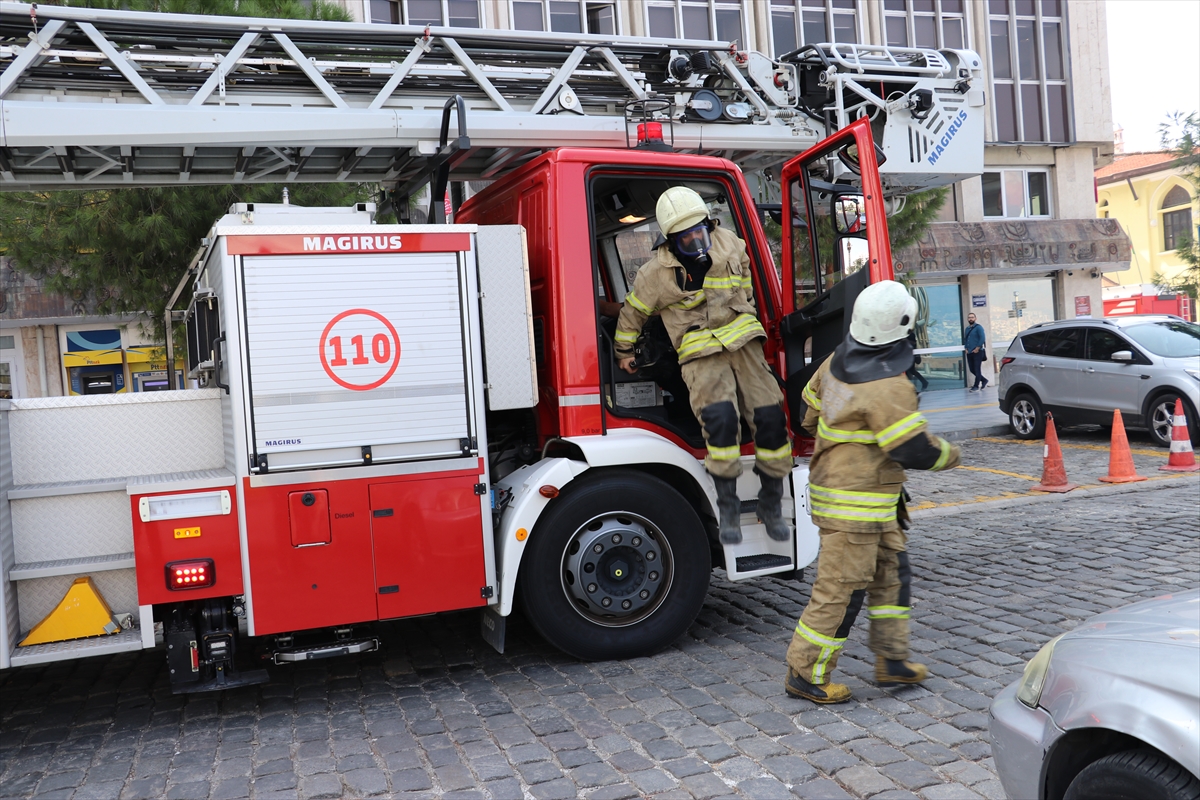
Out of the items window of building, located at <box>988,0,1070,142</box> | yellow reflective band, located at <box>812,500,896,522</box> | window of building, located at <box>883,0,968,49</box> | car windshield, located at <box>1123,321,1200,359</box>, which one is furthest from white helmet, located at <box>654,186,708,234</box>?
window of building, located at <box>988,0,1070,142</box>

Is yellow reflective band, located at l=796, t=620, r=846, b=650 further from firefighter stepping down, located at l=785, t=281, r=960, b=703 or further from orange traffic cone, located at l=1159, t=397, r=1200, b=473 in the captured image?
orange traffic cone, located at l=1159, t=397, r=1200, b=473

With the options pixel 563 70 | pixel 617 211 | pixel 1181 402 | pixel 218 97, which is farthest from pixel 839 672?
pixel 1181 402

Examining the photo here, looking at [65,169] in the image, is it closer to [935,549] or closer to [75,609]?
[75,609]

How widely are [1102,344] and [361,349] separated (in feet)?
36.8

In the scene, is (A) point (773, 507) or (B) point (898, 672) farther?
(A) point (773, 507)

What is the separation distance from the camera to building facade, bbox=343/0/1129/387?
2342 centimetres

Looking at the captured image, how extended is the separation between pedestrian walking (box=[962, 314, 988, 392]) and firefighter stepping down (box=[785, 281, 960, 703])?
19810 mm

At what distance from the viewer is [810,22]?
22.6m

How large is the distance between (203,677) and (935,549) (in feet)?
17.3

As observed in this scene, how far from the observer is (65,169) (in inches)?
200

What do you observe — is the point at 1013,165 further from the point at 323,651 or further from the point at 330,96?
the point at 323,651

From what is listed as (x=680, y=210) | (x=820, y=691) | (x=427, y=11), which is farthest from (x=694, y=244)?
(x=427, y=11)

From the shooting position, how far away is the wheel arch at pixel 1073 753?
7.91 ft

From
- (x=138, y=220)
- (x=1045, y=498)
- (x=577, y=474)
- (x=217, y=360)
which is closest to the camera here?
(x=217, y=360)
